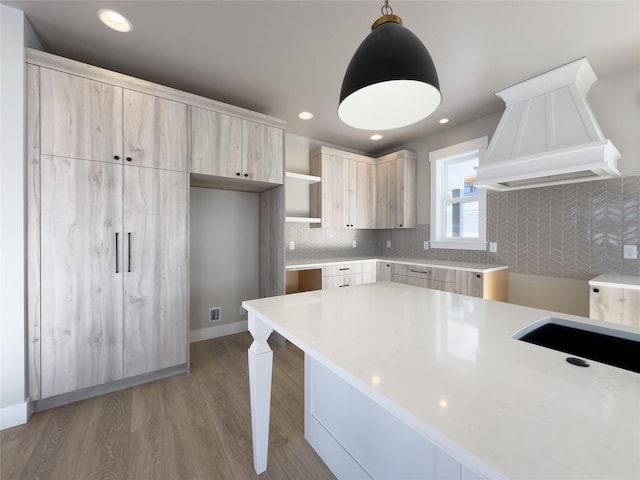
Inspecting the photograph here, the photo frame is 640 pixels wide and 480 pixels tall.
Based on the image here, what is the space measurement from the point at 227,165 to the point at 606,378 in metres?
2.69

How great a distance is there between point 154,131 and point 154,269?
1.12m

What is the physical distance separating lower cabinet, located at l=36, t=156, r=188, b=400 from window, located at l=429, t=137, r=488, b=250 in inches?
121

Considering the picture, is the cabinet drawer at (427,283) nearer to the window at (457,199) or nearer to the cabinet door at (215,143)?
the window at (457,199)

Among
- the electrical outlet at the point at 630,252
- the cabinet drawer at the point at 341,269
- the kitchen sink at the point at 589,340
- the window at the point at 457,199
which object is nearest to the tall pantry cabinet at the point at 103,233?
the cabinet drawer at the point at 341,269

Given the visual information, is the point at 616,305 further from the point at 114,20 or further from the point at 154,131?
the point at 114,20

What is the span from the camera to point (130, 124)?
6.82ft

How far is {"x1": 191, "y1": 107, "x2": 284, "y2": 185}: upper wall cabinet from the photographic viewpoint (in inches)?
94.5

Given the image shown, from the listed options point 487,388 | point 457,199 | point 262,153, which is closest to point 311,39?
point 262,153

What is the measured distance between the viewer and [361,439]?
1.21 m

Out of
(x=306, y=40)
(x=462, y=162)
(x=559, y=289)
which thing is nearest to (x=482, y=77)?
(x=462, y=162)

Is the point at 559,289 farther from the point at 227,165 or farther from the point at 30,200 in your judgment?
the point at 30,200

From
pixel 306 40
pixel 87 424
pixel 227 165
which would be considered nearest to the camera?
pixel 87 424

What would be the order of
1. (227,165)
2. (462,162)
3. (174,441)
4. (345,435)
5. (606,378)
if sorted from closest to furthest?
(606,378) < (345,435) < (174,441) < (227,165) < (462,162)

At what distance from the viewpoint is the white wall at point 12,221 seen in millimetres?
1642
